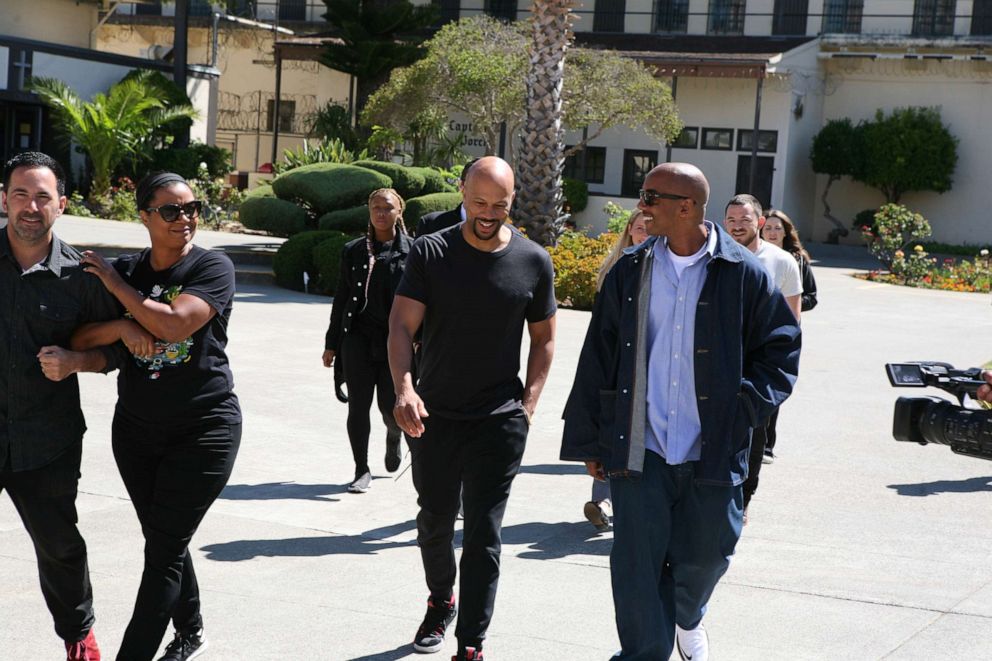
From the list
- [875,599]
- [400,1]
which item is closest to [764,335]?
[875,599]

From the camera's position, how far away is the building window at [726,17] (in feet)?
130

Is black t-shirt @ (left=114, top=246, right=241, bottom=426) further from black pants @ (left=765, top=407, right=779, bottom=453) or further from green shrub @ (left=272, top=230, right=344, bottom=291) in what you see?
green shrub @ (left=272, top=230, right=344, bottom=291)

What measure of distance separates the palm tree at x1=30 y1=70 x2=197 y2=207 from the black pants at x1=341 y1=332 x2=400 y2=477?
2140 cm

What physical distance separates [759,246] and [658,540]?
3.28 meters

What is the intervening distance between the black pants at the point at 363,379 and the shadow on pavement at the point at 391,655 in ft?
8.29

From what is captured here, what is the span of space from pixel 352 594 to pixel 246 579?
1.73 ft

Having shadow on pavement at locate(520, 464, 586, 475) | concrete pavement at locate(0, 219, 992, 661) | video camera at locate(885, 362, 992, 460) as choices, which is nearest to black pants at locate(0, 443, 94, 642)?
concrete pavement at locate(0, 219, 992, 661)

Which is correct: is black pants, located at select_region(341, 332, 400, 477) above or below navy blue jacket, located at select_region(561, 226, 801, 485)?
below

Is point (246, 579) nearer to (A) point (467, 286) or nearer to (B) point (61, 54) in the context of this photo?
(A) point (467, 286)

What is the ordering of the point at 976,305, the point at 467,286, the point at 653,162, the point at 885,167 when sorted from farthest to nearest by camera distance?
the point at 653,162
the point at 885,167
the point at 976,305
the point at 467,286

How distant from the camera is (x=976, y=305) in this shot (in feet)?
70.8

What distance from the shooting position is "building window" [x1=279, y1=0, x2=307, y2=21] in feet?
147

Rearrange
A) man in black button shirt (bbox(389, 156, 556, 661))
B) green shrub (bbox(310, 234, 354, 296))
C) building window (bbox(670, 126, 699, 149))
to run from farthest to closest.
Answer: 1. building window (bbox(670, 126, 699, 149))
2. green shrub (bbox(310, 234, 354, 296))
3. man in black button shirt (bbox(389, 156, 556, 661))

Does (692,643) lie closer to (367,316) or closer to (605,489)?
(605,489)
